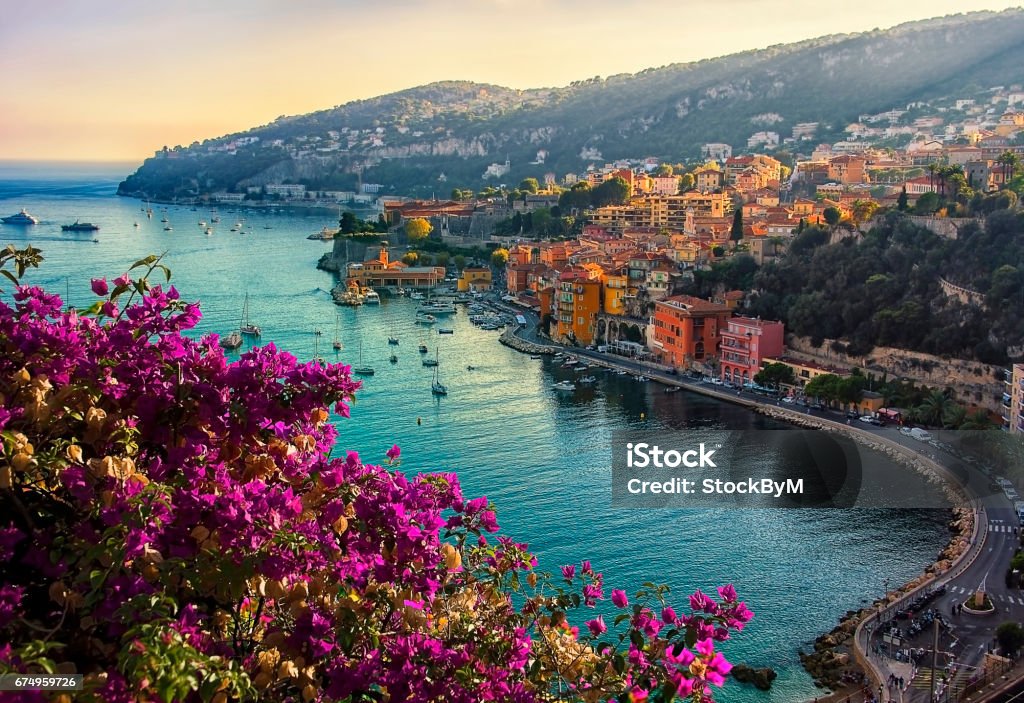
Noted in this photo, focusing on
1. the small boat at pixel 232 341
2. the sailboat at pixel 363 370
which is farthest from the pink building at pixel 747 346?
the small boat at pixel 232 341

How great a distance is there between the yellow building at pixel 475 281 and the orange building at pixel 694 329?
8.67m

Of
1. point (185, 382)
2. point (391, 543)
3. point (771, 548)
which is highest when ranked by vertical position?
point (185, 382)

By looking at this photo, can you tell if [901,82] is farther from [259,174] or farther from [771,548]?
[771,548]

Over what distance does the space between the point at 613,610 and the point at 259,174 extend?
56.4 metres

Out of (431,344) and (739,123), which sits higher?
(739,123)

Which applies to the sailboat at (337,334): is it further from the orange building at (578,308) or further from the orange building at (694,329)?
the orange building at (694,329)

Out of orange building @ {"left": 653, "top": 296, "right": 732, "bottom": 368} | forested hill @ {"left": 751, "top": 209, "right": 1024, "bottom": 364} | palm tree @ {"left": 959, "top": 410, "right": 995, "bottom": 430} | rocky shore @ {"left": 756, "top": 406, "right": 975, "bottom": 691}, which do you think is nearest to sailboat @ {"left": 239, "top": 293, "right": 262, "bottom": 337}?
orange building @ {"left": 653, "top": 296, "right": 732, "bottom": 368}

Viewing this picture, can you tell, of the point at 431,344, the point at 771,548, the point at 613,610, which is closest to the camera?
the point at 613,610

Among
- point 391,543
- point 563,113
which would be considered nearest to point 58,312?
point 391,543

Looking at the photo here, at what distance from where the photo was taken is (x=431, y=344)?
17.9 m

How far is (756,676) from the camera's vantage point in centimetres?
669

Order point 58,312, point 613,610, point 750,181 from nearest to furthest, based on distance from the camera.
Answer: point 58,312 < point 613,610 < point 750,181

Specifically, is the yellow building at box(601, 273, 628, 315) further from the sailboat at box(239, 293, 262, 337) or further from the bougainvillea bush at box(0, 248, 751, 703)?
the bougainvillea bush at box(0, 248, 751, 703)

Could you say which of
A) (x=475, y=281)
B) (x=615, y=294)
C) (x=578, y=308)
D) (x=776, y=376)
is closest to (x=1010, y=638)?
(x=776, y=376)
